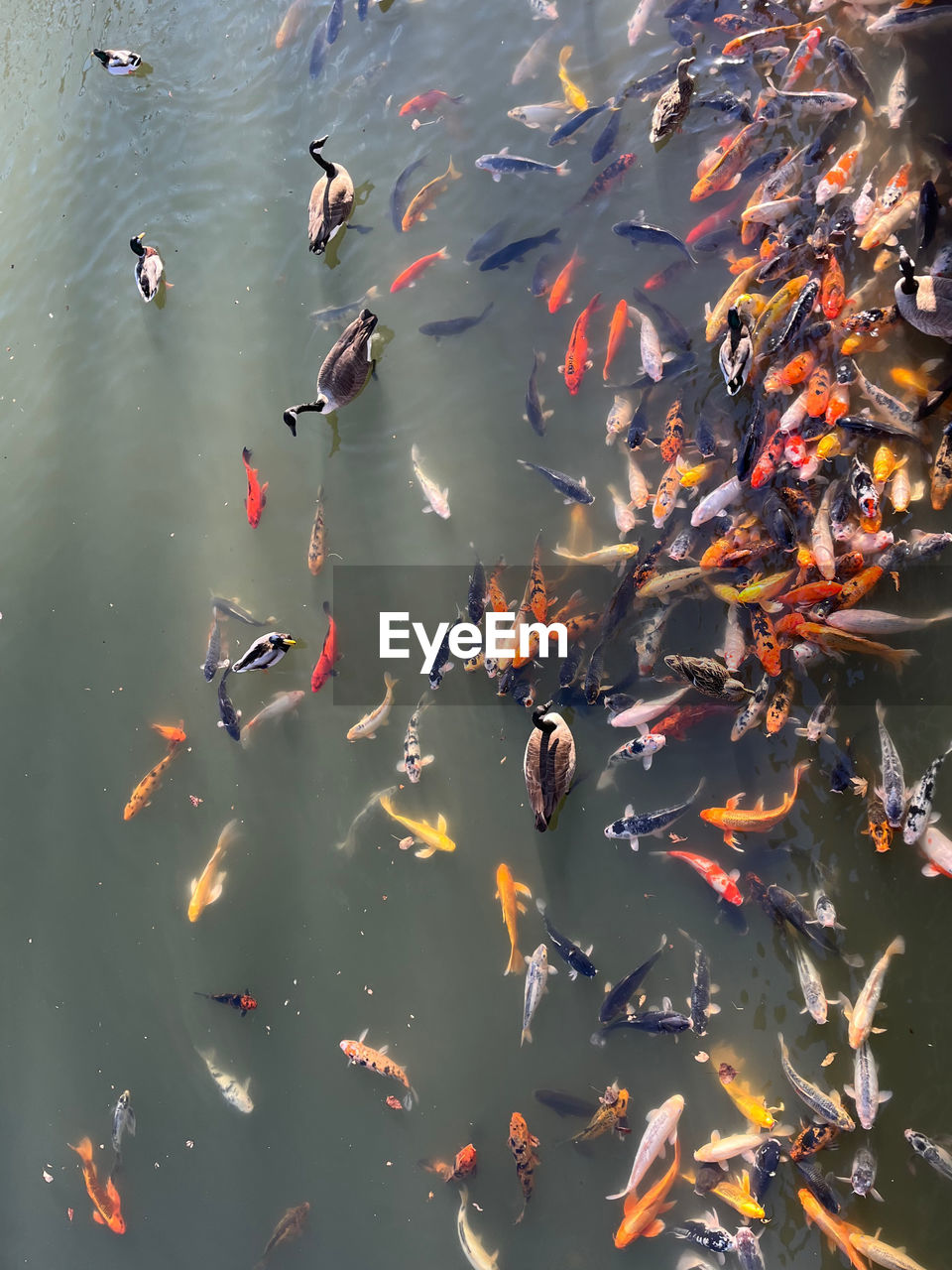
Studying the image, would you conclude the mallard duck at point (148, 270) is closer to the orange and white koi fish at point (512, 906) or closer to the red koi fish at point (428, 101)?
the red koi fish at point (428, 101)

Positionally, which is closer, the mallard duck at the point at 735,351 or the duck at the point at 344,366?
the mallard duck at the point at 735,351

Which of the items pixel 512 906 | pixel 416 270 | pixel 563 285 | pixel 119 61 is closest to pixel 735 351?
pixel 563 285

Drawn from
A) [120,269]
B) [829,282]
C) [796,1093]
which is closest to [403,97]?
[120,269]

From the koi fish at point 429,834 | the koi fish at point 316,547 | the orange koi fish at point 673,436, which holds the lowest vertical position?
the koi fish at point 429,834

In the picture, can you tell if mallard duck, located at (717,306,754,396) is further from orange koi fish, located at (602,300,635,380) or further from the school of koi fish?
orange koi fish, located at (602,300,635,380)

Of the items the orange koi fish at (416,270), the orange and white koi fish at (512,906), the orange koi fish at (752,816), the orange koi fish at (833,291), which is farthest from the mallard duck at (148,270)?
the orange koi fish at (752,816)

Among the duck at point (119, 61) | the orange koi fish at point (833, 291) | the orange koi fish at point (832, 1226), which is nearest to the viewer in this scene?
the orange koi fish at point (832, 1226)
